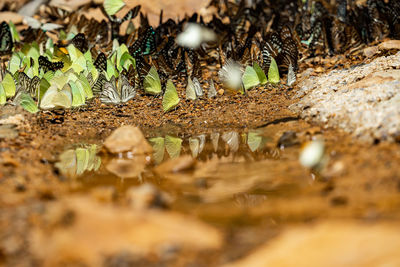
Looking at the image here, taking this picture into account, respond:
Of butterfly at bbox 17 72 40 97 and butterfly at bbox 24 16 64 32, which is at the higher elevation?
butterfly at bbox 24 16 64 32

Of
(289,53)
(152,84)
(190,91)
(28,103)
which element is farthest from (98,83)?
(289,53)

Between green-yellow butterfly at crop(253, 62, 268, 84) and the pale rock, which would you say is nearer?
the pale rock

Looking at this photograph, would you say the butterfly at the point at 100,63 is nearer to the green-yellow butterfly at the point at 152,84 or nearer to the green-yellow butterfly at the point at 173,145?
the green-yellow butterfly at the point at 152,84

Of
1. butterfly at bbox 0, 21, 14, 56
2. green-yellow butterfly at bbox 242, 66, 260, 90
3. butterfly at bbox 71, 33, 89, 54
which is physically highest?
butterfly at bbox 0, 21, 14, 56

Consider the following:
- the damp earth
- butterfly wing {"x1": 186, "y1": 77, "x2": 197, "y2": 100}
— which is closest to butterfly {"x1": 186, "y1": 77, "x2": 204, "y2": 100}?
butterfly wing {"x1": 186, "y1": 77, "x2": 197, "y2": 100}

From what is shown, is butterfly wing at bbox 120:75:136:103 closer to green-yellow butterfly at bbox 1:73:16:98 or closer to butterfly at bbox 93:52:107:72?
butterfly at bbox 93:52:107:72

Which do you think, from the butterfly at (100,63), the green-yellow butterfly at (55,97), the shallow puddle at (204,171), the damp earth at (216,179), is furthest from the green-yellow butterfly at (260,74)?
the green-yellow butterfly at (55,97)
